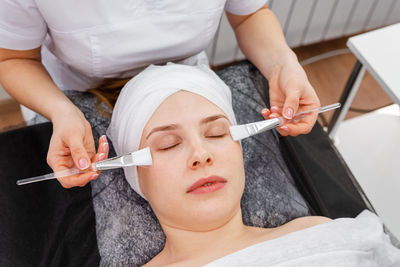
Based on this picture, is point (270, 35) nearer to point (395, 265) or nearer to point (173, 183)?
point (173, 183)

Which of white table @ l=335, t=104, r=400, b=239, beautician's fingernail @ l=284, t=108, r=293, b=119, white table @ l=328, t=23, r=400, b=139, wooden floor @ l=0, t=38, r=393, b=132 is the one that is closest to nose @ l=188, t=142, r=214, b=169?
beautician's fingernail @ l=284, t=108, r=293, b=119

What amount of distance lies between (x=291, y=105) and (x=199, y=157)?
27 centimetres

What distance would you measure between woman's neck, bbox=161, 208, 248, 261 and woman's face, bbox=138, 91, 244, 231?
3 centimetres

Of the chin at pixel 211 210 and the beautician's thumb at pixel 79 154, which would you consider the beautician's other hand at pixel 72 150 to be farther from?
the chin at pixel 211 210

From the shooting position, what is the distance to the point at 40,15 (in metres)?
0.89

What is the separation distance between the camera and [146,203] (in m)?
1.11

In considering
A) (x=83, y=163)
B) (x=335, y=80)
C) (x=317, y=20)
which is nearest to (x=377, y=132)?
(x=335, y=80)

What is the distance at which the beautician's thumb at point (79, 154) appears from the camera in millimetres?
794

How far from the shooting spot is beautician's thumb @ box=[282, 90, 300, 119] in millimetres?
922

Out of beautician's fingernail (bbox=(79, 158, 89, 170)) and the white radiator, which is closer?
beautician's fingernail (bbox=(79, 158, 89, 170))

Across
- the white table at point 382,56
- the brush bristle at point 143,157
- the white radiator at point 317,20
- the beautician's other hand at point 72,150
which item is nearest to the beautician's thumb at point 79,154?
the beautician's other hand at point 72,150

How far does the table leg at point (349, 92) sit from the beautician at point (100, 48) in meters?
0.33

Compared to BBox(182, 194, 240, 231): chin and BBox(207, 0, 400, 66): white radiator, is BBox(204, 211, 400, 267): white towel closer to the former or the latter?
BBox(182, 194, 240, 231): chin

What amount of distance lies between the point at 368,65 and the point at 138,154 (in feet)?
2.52
